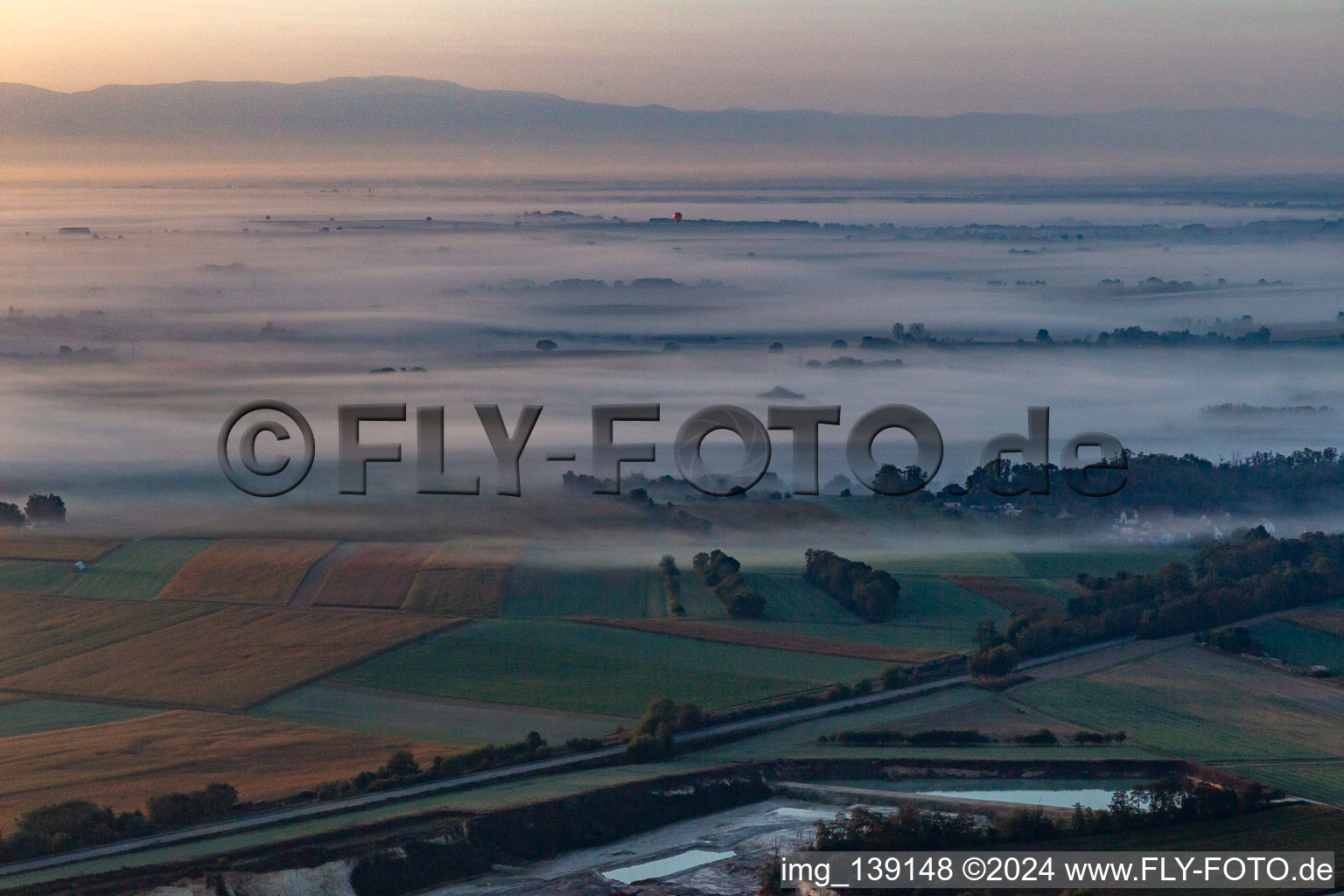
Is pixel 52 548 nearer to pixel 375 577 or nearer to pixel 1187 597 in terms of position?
pixel 375 577

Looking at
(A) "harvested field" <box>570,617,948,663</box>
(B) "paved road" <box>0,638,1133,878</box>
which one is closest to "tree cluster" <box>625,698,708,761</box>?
(B) "paved road" <box>0,638,1133,878</box>

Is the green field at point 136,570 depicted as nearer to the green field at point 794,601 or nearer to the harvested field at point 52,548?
the harvested field at point 52,548

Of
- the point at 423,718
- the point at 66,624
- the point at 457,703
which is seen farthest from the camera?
the point at 66,624

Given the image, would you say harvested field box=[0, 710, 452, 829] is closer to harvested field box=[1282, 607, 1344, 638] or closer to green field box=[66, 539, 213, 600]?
green field box=[66, 539, 213, 600]

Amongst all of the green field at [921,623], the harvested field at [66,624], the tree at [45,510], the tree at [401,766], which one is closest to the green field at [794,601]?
the green field at [921,623]

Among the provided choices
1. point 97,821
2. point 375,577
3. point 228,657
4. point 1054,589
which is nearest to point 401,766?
point 97,821

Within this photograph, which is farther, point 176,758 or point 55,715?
point 55,715
